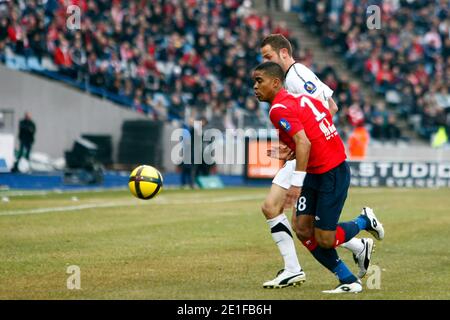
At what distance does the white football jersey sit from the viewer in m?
10.7

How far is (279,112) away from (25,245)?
5.59 meters

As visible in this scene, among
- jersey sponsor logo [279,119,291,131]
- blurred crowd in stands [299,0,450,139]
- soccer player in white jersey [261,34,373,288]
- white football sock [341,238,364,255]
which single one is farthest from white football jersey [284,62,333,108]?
blurred crowd in stands [299,0,450,139]

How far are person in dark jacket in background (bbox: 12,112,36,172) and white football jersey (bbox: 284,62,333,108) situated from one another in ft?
62.8

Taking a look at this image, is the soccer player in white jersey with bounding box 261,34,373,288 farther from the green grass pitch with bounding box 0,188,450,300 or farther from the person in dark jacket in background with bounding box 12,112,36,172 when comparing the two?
the person in dark jacket in background with bounding box 12,112,36,172

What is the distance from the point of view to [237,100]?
1455 inches

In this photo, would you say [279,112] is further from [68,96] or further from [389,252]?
[68,96]

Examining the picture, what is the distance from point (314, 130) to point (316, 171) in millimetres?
401

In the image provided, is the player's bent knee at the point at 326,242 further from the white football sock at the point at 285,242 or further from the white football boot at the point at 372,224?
the white football boot at the point at 372,224

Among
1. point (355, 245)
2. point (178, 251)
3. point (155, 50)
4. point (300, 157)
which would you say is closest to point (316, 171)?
point (300, 157)

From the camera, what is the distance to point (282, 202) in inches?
405

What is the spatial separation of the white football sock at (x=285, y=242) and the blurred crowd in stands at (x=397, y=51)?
28.7 m

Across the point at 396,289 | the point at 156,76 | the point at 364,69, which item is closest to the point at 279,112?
the point at 396,289

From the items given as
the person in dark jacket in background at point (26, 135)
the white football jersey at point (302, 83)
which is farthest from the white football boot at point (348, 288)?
the person in dark jacket in background at point (26, 135)

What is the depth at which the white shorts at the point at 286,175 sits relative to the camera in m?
10.3
